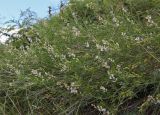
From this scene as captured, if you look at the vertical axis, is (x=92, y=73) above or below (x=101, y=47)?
below

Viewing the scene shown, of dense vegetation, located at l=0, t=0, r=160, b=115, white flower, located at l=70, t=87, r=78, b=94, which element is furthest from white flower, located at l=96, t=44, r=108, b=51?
white flower, located at l=70, t=87, r=78, b=94

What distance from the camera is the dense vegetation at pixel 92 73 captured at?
8.52ft

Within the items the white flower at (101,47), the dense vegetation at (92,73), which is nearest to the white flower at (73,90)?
the dense vegetation at (92,73)

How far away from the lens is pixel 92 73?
9.18 feet

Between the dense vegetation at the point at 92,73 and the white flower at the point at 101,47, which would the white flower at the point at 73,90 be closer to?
the dense vegetation at the point at 92,73

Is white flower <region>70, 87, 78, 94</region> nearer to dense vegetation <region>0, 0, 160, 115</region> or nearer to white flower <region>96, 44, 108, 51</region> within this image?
dense vegetation <region>0, 0, 160, 115</region>

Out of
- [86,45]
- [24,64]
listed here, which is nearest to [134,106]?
[86,45]

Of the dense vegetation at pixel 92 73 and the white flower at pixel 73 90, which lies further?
the white flower at pixel 73 90

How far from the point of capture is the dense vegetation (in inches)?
102

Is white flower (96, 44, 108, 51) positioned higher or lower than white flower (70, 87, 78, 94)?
higher

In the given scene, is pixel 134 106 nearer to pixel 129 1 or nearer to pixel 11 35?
pixel 129 1

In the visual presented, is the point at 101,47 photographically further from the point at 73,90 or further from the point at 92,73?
the point at 73,90

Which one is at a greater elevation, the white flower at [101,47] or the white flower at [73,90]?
the white flower at [101,47]

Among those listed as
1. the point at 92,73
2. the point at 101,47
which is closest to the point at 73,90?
the point at 92,73
